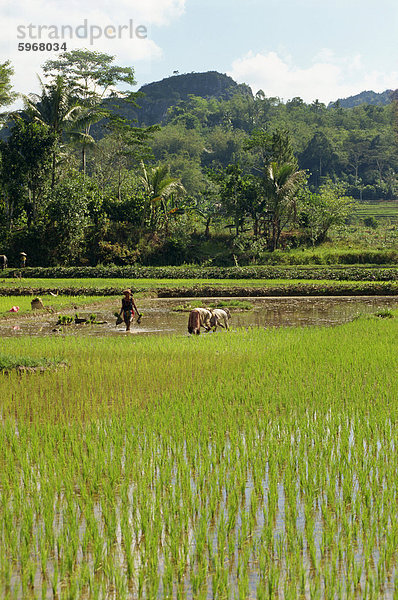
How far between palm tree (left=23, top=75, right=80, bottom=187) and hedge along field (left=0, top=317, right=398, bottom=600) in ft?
73.9

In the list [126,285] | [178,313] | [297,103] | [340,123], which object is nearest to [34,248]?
[126,285]

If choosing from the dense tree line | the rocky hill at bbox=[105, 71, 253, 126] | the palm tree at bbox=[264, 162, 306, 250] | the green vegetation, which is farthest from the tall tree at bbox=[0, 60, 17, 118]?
the rocky hill at bbox=[105, 71, 253, 126]

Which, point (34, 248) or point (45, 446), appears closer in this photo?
point (45, 446)

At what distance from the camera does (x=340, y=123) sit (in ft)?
207

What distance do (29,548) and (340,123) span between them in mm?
64931

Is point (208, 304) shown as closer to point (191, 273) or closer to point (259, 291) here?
point (259, 291)

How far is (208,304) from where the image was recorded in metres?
15.9

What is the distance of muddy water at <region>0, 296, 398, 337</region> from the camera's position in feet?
37.9

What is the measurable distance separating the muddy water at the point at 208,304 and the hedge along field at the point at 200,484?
4.75 metres

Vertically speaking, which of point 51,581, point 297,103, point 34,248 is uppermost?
point 297,103

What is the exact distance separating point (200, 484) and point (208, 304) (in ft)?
40.4

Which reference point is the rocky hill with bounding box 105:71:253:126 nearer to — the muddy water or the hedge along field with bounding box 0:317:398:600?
the muddy water

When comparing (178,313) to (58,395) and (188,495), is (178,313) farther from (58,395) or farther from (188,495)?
(188,495)

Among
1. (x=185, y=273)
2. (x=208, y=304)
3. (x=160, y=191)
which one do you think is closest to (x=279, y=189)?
(x=160, y=191)
